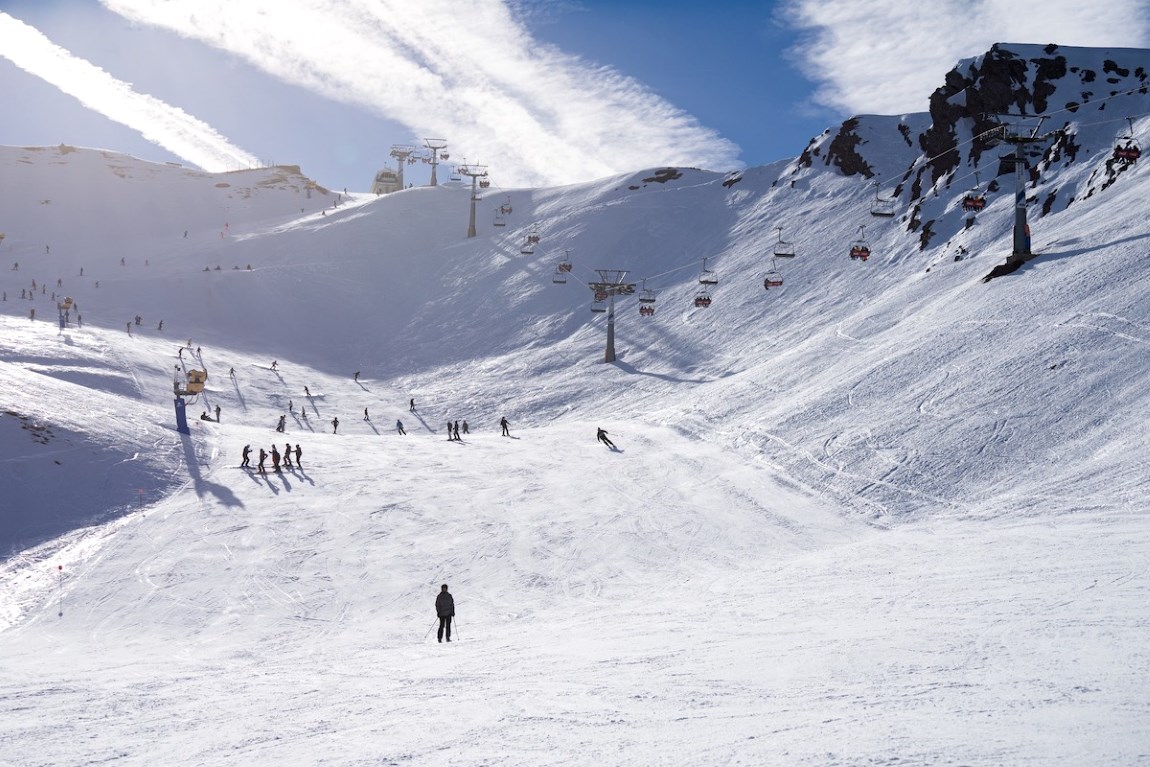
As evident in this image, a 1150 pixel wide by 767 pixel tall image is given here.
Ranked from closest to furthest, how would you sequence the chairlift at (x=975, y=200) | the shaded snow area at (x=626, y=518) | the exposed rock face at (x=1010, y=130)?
the shaded snow area at (x=626, y=518)
the chairlift at (x=975, y=200)
the exposed rock face at (x=1010, y=130)

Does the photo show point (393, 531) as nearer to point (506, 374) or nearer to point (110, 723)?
point (110, 723)

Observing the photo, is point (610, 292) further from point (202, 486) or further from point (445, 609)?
point (445, 609)

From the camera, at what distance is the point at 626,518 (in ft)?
74.4

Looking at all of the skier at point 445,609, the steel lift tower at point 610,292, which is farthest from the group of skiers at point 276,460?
the steel lift tower at point 610,292

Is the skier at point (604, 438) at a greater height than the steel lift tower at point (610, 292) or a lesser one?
lesser

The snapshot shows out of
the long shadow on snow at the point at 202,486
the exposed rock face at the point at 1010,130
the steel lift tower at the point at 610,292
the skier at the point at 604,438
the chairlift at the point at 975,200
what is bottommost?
the long shadow on snow at the point at 202,486

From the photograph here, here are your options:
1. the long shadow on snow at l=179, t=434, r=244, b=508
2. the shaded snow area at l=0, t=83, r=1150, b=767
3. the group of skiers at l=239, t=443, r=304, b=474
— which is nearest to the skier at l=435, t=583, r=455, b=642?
the shaded snow area at l=0, t=83, r=1150, b=767

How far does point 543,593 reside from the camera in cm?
1772

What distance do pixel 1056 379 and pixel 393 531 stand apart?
18849 millimetres

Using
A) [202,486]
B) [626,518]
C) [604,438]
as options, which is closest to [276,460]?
[202,486]

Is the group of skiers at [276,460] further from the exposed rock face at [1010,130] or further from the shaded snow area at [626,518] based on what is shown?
the exposed rock face at [1010,130]

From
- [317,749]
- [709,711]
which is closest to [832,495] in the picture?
[709,711]

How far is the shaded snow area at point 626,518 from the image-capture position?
897 cm

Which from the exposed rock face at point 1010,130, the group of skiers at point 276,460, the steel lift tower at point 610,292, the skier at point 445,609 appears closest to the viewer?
the skier at point 445,609
